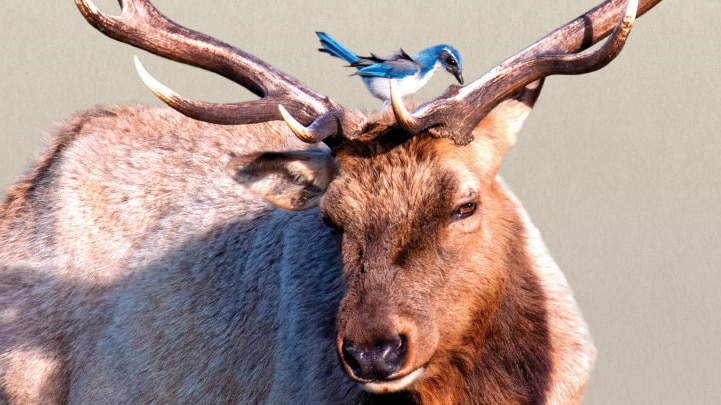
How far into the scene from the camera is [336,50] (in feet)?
27.1

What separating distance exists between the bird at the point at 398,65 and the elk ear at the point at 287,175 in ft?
4.18

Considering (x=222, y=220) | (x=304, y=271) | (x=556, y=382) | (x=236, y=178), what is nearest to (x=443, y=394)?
(x=556, y=382)

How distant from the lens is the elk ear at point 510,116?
649 centimetres

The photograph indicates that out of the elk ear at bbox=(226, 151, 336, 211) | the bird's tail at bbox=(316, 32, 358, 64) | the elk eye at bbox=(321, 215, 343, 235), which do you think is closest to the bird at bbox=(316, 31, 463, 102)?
the bird's tail at bbox=(316, 32, 358, 64)

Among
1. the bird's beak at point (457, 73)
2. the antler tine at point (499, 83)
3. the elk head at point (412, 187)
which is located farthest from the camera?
the bird's beak at point (457, 73)

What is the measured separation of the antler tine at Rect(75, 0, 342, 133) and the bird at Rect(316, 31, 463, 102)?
1.15m

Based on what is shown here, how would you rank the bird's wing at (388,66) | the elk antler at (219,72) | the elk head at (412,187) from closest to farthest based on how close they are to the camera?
the elk head at (412,187) → the elk antler at (219,72) → the bird's wing at (388,66)

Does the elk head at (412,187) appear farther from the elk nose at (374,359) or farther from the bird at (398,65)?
the bird at (398,65)

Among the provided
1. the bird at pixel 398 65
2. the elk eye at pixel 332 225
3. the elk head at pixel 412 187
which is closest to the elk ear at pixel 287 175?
the elk head at pixel 412 187

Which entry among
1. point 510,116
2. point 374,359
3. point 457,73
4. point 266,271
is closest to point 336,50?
point 457,73

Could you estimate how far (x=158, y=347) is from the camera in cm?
789

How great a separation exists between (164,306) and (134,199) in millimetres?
963

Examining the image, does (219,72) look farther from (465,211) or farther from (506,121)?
(465,211)

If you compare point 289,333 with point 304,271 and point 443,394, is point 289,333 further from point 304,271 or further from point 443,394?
point 443,394
